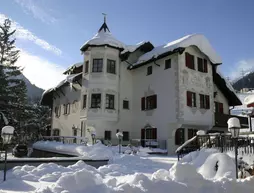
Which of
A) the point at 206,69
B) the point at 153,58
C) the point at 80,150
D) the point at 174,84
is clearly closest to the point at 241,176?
the point at 80,150

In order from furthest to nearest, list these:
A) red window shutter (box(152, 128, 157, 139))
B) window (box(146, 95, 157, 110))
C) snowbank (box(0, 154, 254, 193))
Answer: window (box(146, 95, 157, 110)) → red window shutter (box(152, 128, 157, 139)) → snowbank (box(0, 154, 254, 193))

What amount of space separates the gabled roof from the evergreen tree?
15.5 meters

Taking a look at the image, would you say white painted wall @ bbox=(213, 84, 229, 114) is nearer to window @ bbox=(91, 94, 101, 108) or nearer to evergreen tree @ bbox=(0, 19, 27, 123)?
window @ bbox=(91, 94, 101, 108)

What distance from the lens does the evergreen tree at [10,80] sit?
3018 centimetres

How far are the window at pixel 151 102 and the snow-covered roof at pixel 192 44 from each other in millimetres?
3442

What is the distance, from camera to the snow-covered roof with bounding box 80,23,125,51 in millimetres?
23922

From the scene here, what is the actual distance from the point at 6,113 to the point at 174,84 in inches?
776

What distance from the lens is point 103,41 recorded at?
78.4 ft

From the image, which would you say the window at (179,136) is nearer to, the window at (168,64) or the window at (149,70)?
the window at (168,64)

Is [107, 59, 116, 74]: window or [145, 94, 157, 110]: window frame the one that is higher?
[107, 59, 116, 74]: window

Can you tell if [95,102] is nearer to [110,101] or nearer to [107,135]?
[110,101]

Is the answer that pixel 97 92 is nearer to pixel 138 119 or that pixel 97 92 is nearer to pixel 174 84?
pixel 138 119

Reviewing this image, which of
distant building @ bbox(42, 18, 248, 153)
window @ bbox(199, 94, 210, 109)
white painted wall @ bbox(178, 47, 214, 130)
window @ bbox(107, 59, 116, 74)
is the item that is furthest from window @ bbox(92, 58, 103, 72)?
window @ bbox(199, 94, 210, 109)

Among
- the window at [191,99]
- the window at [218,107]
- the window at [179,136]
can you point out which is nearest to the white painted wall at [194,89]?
the window at [191,99]
